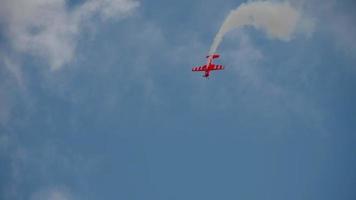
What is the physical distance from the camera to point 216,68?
132625 millimetres

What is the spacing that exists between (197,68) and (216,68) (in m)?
3.50

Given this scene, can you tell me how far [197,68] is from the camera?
134 meters
